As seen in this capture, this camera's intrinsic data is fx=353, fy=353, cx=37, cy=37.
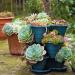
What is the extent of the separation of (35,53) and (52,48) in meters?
0.31

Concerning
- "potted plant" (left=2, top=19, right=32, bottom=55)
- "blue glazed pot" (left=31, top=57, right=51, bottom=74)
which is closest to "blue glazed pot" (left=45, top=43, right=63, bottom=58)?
"blue glazed pot" (left=31, top=57, right=51, bottom=74)

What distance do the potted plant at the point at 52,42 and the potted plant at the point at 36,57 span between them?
0.12m

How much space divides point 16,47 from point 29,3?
3700 mm

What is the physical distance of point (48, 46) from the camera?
5.66m

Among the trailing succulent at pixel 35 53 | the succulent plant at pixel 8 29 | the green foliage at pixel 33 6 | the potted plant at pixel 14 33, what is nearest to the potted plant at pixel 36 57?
the trailing succulent at pixel 35 53

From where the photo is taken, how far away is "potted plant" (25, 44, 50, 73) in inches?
217

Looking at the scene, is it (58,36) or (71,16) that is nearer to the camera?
(58,36)

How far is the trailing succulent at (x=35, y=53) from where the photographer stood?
5.50 meters

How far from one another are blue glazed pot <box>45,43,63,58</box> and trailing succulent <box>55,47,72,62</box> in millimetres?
69

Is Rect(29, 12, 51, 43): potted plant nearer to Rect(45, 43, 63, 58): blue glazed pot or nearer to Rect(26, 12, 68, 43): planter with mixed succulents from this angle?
Rect(26, 12, 68, 43): planter with mixed succulents

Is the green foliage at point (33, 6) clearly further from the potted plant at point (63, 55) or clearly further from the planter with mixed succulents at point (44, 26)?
the potted plant at point (63, 55)

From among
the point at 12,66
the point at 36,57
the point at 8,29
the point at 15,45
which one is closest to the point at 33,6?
the point at 15,45

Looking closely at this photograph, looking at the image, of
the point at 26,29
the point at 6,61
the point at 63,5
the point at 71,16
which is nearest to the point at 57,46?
the point at 26,29

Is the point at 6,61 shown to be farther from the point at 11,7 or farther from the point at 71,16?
the point at 11,7
